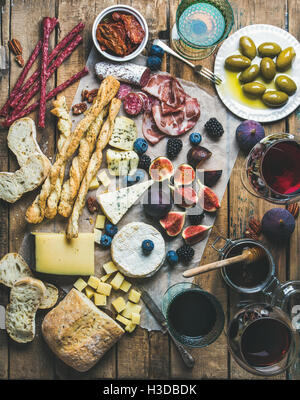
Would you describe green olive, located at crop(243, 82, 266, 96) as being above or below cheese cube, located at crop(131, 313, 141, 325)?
above

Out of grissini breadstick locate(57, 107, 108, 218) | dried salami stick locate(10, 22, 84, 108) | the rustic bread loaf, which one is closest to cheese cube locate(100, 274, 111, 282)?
the rustic bread loaf

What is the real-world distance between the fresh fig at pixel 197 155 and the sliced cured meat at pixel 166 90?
10.3 inches

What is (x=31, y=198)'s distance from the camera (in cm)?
222

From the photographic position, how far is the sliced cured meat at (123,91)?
221cm

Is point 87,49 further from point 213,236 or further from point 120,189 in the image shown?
point 213,236

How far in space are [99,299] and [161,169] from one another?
2.58 feet

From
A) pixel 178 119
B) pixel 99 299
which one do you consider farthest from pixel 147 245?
pixel 178 119

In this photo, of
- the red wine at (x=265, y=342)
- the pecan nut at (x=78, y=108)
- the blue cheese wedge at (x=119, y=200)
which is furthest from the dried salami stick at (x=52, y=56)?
the red wine at (x=265, y=342)

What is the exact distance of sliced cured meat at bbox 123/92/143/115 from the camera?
218 cm

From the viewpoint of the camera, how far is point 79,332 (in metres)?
2.06

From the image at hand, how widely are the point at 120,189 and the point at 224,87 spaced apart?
0.80m

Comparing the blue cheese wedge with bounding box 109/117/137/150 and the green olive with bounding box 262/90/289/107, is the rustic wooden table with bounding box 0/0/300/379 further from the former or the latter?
the blue cheese wedge with bounding box 109/117/137/150

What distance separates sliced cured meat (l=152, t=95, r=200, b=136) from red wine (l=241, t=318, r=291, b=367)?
107cm
